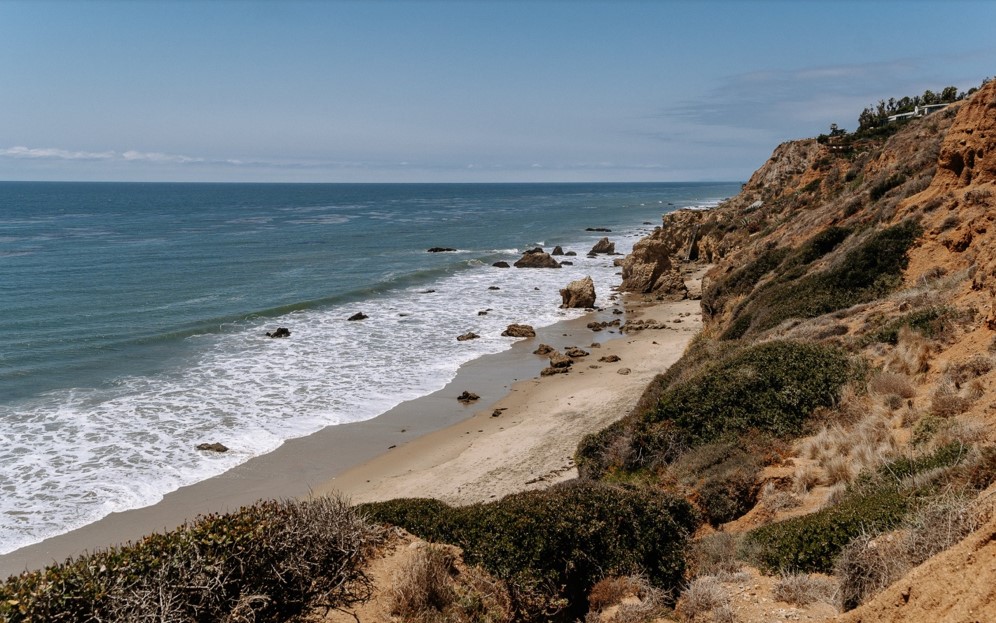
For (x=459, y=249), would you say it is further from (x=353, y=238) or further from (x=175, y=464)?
(x=175, y=464)

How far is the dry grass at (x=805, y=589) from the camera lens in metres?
6.34

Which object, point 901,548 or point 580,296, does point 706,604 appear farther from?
point 580,296

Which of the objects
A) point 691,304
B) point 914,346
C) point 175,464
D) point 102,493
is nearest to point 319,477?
point 175,464

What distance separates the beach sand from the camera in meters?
14.9

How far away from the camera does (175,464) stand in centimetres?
1756

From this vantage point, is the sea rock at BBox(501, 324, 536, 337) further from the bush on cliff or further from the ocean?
the bush on cliff

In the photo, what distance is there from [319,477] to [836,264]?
1619 centimetres

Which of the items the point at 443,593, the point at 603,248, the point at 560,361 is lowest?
the point at 560,361

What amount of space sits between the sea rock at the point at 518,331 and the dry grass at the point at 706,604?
24490 mm

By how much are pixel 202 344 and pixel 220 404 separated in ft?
30.4

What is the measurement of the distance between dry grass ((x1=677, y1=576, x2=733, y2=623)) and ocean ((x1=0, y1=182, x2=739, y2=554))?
45.8 feet

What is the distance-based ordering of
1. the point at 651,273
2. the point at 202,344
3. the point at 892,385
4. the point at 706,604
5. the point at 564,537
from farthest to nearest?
the point at 651,273 → the point at 202,344 → the point at 892,385 → the point at 564,537 → the point at 706,604

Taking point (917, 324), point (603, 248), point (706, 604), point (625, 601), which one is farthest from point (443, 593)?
point (603, 248)

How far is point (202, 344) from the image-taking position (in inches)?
1182
